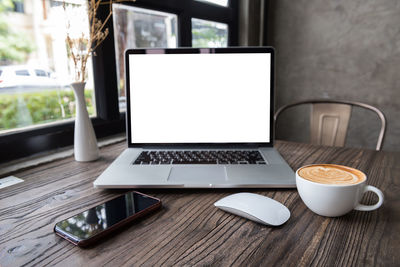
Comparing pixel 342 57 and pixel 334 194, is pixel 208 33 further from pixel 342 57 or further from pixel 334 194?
pixel 334 194

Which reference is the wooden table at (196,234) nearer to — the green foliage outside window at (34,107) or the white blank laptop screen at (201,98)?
the white blank laptop screen at (201,98)

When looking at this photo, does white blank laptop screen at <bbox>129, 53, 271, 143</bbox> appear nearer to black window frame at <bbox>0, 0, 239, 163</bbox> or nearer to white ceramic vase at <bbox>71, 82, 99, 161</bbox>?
white ceramic vase at <bbox>71, 82, 99, 161</bbox>

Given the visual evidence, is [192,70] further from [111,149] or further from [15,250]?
[15,250]

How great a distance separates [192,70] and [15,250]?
0.58m

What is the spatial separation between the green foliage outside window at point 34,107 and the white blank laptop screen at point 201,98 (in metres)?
0.20

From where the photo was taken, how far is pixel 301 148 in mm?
960

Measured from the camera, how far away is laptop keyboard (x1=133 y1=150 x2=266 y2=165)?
736 mm

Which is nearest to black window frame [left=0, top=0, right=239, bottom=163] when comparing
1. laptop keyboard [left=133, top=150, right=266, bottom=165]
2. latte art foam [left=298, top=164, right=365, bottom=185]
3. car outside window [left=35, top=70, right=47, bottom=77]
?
car outside window [left=35, top=70, right=47, bottom=77]

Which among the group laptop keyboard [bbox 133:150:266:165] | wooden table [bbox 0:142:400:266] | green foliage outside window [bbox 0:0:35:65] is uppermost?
green foliage outside window [bbox 0:0:35:65]

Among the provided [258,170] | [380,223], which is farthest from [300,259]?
[258,170]

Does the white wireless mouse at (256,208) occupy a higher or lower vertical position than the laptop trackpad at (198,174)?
lower

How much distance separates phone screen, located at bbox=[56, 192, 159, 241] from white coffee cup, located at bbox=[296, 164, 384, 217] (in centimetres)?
27

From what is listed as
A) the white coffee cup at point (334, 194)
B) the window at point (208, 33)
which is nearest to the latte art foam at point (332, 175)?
the white coffee cup at point (334, 194)

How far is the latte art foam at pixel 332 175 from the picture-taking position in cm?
50
